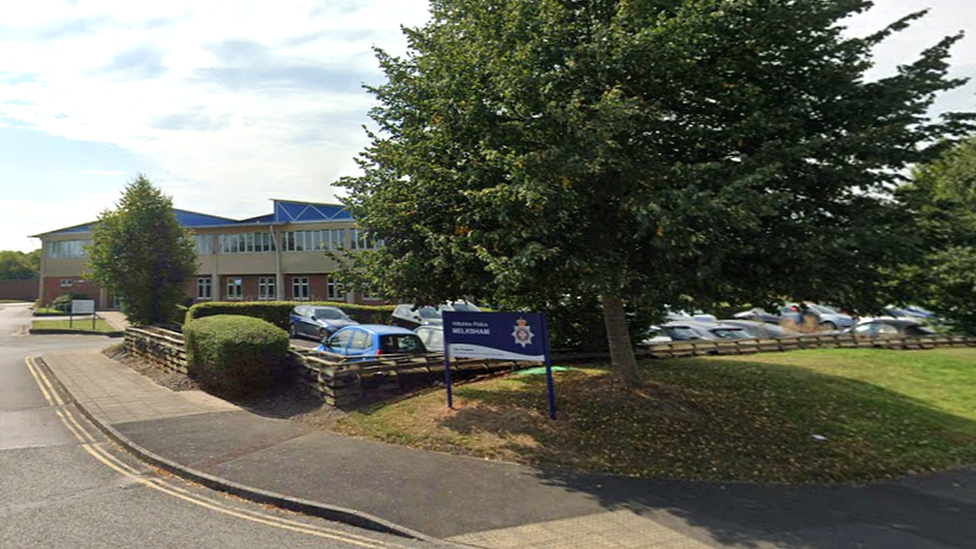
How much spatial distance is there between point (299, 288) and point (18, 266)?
8453 centimetres

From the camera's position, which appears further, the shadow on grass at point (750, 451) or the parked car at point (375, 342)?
the parked car at point (375, 342)

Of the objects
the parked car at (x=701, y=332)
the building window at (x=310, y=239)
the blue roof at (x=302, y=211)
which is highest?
the blue roof at (x=302, y=211)

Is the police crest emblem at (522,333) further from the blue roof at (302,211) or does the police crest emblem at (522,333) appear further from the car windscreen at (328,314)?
the blue roof at (302,211)

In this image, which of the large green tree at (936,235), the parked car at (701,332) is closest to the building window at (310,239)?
the parked car at (701,332)

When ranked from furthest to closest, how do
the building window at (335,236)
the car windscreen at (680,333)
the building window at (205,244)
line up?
the building window at (205,244) → the building window at (335,236) → the car windscreen at (680,333)

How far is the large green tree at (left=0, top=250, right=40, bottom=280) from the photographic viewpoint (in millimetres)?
99875

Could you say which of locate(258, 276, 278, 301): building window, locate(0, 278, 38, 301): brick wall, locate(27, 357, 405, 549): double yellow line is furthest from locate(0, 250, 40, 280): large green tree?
locate(27, 357, 405, 549): double yellow line

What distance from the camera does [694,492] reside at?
22.4 ft

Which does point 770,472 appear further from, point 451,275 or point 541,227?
point 451,275

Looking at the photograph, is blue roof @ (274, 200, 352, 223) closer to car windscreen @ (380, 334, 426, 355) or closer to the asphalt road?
car windscreen @ (380, 334, 426, 355)

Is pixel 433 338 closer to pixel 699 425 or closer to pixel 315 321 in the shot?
pixel 699 425

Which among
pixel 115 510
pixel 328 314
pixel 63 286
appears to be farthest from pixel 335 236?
pixel 115 510

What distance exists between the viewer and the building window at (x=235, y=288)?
2048 inches

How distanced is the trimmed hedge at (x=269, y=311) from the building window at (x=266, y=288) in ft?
66.7
